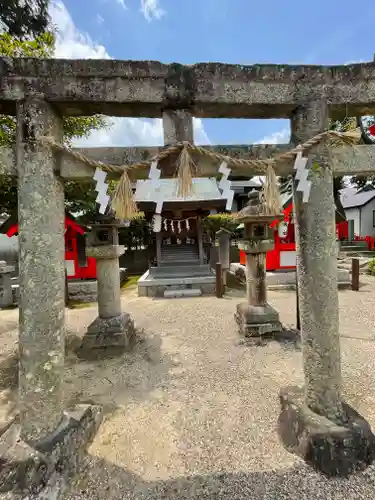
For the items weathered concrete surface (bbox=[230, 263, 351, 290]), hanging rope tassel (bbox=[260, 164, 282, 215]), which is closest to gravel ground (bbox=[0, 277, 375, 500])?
hanging rope tassel (bbox=[260, 164, 282, 215])

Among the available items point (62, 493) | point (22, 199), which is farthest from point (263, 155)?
point (62, 493)

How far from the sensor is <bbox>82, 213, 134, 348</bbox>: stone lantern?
539 cm

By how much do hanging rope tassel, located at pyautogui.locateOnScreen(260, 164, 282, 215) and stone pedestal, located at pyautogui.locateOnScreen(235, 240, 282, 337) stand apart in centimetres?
365

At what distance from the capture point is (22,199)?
2.28 m

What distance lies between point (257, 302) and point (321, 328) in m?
3.56

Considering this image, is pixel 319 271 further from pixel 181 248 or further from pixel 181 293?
pixel 181 248

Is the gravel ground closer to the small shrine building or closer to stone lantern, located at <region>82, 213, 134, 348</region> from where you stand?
stone lantern, located at <region>82, 213, 134, 348</region>

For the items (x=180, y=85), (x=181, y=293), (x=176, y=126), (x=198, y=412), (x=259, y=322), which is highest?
(x=180, y=85)

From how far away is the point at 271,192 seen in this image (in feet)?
7.32

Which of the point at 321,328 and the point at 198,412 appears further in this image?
the point at 198,412

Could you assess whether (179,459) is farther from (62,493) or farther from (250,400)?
(250,400)

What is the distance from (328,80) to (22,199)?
112 inches

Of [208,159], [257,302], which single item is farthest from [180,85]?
[257,302]

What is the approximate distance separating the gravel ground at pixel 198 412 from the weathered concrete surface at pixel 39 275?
31.6 inches
